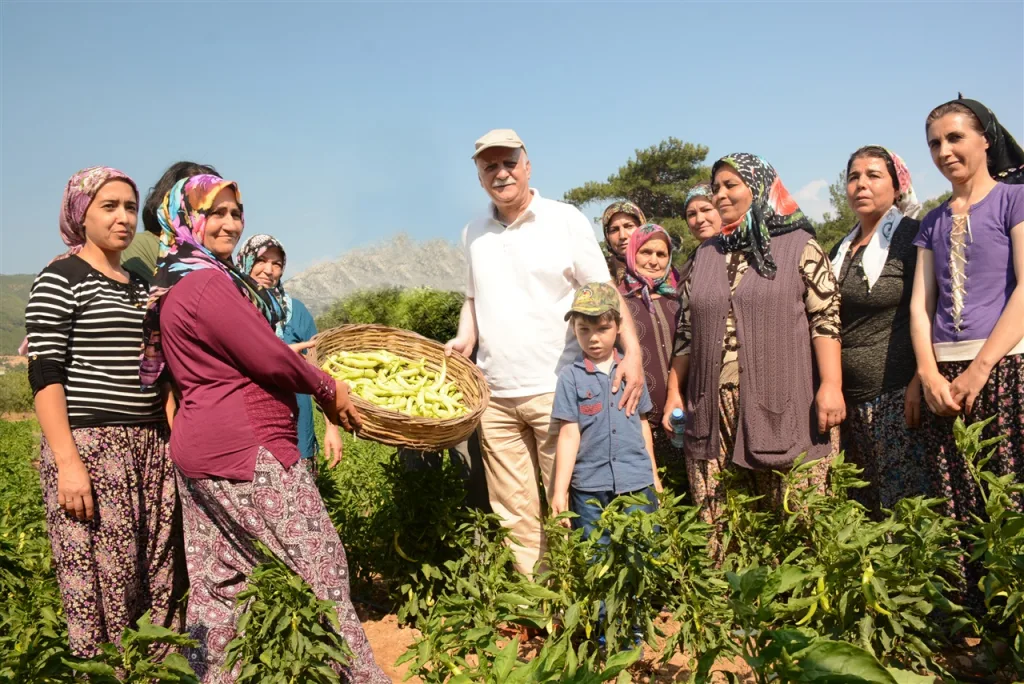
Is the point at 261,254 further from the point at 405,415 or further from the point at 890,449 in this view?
the point at 890,449

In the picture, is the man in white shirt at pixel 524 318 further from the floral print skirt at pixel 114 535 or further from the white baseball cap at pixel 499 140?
the floral print skirt at pixel 114 535

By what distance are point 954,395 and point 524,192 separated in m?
1.81

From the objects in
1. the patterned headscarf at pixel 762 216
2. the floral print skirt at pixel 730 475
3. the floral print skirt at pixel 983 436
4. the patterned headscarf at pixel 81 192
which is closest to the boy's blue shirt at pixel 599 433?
the floral print skirt at pixel 730 475

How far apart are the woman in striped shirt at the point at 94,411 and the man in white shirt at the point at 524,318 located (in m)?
1.29

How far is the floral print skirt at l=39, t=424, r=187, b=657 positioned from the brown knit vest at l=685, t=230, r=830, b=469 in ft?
6.94

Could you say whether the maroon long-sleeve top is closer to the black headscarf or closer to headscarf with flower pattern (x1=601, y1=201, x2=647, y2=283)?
headscarf with flower pattern (x1=601, y1=201, x2=647, y2=283)

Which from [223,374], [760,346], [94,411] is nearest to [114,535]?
[94,411]

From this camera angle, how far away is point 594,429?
320 centimetres

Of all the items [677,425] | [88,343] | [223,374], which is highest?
[88,343]

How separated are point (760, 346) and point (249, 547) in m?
1.97

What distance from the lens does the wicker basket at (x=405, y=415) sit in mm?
2697

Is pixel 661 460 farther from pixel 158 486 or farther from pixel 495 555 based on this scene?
pixel 158 486

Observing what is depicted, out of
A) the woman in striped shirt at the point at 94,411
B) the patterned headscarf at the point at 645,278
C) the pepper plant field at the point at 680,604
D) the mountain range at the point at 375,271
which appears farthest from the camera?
the mountain range at the point at 375,271

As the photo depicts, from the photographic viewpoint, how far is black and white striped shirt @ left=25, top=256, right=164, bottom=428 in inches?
104
